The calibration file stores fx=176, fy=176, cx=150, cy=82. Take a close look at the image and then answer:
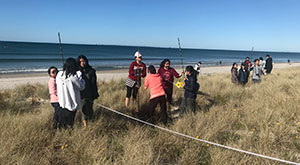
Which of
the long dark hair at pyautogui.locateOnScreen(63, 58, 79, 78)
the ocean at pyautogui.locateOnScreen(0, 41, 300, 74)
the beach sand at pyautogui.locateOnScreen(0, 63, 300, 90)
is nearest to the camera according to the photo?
the long dark hair at pyautogui.locateOnScreen(63, 58, 79, 78)

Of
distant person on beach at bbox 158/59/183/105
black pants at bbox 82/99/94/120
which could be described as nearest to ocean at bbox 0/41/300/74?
distant person on beach at bbox 158/59/183/105

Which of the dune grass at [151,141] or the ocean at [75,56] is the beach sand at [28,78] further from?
the dune grass at [151,141]

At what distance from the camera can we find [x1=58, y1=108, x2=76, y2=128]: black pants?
10.7 feet

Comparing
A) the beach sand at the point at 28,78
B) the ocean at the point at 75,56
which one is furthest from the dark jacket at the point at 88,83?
the ocean at the point at 75,56

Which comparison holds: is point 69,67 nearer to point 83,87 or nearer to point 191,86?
point 83,87

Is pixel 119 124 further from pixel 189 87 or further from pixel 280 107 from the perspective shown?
pixel 280 107

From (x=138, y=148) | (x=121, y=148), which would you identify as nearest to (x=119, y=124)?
(x=121, y=148)

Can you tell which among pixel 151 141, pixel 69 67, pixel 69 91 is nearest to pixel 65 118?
pixel 69 91

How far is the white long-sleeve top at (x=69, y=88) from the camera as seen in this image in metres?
3.03

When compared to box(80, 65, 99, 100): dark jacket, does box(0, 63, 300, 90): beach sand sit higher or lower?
lower

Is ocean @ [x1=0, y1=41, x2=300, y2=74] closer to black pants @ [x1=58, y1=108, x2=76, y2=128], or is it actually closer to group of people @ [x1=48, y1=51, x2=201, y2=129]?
group of people @ [x1=48, y1=51, x2=201, y2=129]

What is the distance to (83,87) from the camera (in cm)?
321

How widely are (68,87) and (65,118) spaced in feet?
2.13

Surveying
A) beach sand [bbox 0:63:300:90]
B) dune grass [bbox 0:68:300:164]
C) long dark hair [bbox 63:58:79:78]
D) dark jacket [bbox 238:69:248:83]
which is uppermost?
long dark hair [bbox 63:58:79:78]
